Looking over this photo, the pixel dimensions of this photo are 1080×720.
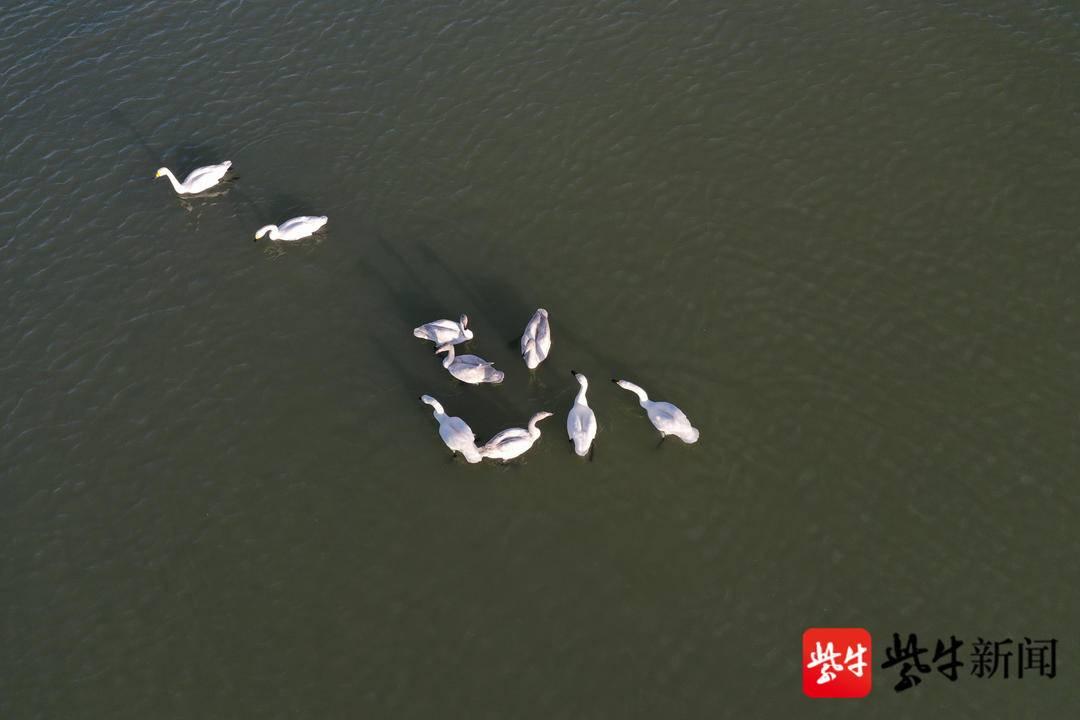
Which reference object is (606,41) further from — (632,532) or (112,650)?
(112,650)

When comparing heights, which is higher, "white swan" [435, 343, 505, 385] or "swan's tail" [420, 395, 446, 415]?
"white swan" [435, 343, 505, 385]

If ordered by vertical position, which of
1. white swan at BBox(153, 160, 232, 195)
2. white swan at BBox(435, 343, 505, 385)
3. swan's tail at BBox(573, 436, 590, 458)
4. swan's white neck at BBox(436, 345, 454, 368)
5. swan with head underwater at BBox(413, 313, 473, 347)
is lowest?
swan's tail at BBox(573, 436, 590, 458)

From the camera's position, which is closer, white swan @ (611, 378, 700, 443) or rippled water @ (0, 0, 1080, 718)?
rippled water @ (0, 0, 1080, 718)

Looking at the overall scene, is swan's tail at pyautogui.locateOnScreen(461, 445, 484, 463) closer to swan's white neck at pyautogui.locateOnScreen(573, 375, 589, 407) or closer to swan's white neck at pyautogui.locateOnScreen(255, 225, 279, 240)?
swan's white neck at pyautogui.locateOnScreen(573, 375, 589, 407)

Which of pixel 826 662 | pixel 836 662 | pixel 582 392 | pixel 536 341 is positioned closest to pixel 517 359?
pixel 536 341

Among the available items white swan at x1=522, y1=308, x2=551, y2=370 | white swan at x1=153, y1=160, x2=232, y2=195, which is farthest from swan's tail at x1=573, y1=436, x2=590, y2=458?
white swan at x1=153, y1=160, x2=232, y2=195

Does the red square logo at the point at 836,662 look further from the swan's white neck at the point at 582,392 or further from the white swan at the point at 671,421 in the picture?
the swan's white neck at the point at 582,392

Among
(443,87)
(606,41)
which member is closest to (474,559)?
(443,87)
